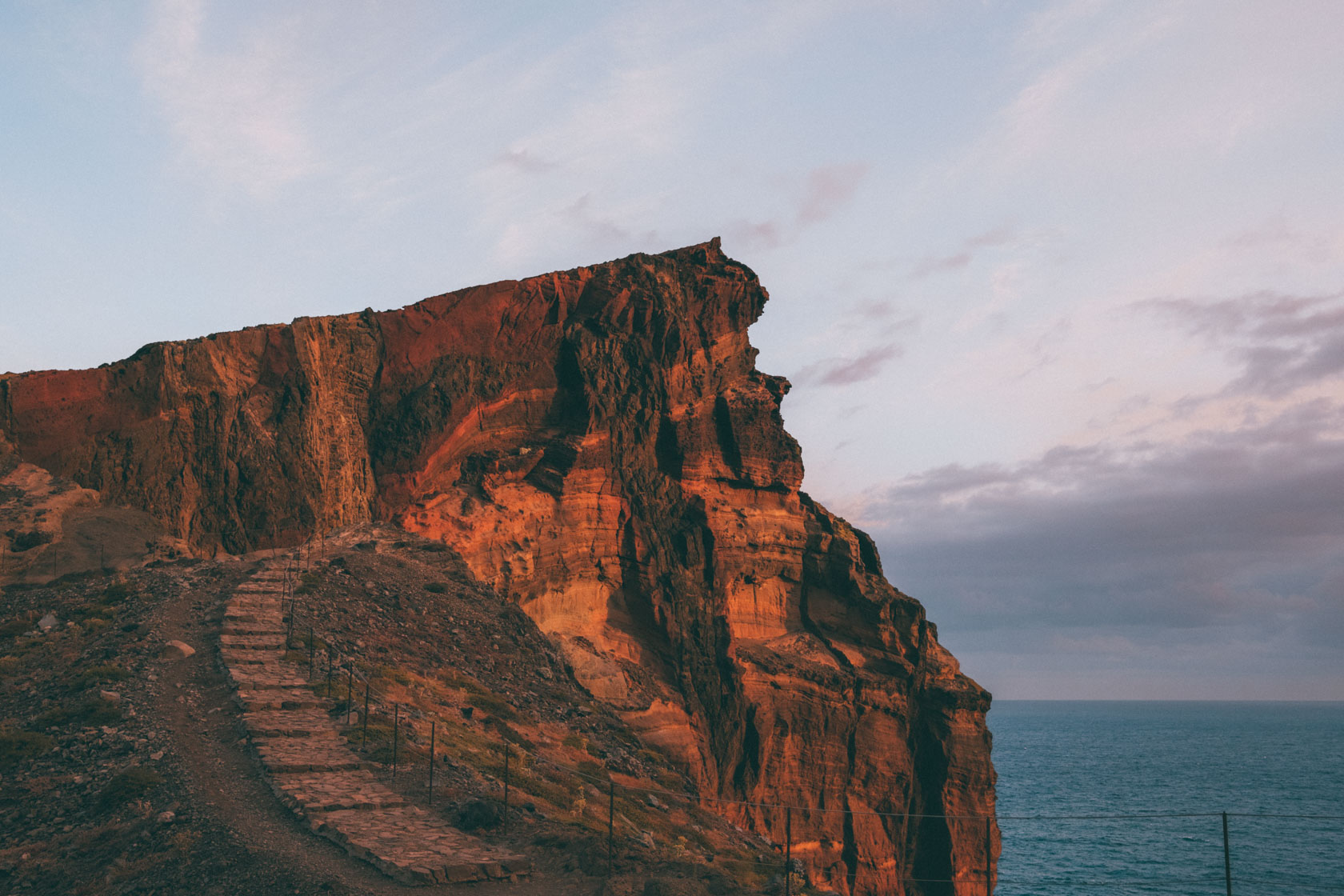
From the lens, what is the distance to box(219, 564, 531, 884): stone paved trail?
671 inches

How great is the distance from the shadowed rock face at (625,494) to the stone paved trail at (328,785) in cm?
1811

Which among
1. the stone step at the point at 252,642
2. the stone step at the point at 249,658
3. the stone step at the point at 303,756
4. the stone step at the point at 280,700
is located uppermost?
the stone step at the point at 252,642

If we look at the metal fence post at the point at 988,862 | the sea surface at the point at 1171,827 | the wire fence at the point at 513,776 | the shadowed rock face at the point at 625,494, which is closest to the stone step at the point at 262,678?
the wire fence at the point at 513,776

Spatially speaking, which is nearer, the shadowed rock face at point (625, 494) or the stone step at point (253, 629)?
the stone step at point (253, 629)

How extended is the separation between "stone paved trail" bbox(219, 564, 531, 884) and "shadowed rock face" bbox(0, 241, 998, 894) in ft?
59.4

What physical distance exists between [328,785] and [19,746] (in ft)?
23.5

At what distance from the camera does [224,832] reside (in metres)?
18.1

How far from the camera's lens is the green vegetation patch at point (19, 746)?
2155 centimetres

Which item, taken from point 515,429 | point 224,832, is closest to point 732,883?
point 224,832

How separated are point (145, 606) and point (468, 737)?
45.8 feet

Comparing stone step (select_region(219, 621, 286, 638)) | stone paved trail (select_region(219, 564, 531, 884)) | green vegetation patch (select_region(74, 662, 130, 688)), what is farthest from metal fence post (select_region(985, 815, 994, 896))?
stone step (select_region(219, 621, 286, 638))

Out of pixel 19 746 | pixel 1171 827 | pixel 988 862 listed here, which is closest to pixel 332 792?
pixel 19 746

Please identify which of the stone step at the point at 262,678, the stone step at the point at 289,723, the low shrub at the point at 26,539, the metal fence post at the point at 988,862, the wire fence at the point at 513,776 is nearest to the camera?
the metal fence post at the point at 988,862

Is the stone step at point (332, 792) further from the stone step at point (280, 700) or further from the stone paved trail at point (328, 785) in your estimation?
the stone step at point (280, 700)
